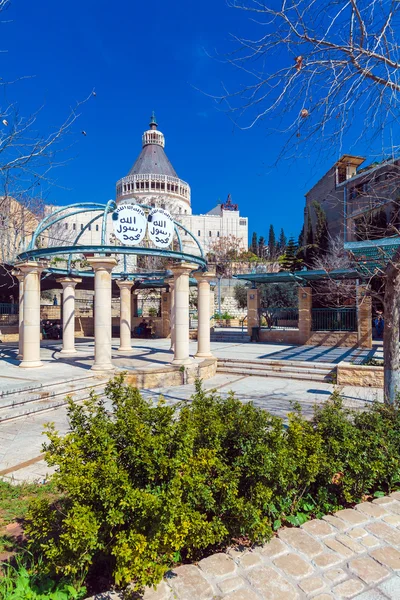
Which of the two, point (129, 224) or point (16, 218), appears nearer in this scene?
point (129, 224)

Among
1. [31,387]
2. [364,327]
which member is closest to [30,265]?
[31,387]

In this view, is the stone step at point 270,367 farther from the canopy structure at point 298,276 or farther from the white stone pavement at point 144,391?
the canopy structure at point 298,276

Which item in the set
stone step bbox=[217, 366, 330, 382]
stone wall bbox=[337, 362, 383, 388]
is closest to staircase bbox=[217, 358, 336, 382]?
stone step bbox=[217, 366, 330, 382]

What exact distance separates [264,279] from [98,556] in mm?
18865

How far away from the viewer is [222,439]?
12.1 ft

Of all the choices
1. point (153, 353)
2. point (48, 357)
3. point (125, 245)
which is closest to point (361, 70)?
point (125, 245)

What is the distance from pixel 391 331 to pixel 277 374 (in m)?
6.15

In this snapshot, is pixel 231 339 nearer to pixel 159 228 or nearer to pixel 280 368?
pixel 280 368

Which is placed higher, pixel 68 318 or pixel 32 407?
pixel 68 318

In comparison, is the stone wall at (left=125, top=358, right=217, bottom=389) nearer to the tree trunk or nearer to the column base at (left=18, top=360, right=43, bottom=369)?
the column base at (left=18, top=360, right=43, bottom=369)

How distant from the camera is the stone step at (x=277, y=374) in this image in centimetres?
1187

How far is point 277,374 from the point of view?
40.9 feet

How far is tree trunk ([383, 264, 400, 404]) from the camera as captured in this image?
6.48 metres

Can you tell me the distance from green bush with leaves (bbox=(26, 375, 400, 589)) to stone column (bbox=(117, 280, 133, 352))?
1244cm
